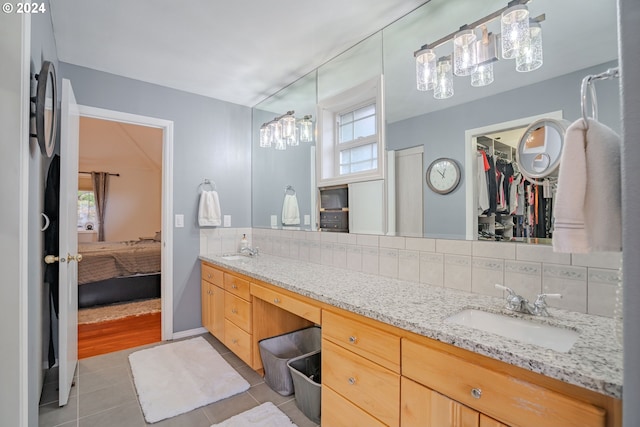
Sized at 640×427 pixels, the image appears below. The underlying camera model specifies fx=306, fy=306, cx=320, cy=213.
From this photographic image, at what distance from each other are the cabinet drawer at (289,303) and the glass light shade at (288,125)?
4.76ft

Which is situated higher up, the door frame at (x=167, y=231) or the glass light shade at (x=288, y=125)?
the glass light shade at (x=288, y=125)

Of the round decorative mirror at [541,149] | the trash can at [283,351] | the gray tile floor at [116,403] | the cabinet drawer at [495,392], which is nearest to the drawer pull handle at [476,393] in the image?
the cabinet drawer at [495,392]

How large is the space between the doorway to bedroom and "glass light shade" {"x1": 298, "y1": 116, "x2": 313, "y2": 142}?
1362 millimetres

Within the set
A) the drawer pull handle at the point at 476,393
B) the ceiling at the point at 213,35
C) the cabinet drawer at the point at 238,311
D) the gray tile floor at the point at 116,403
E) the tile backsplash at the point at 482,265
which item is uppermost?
the ceiling at the point at 213,35

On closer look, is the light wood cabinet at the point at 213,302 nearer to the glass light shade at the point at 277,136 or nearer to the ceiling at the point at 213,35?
the glass light shade at the point at 277,136

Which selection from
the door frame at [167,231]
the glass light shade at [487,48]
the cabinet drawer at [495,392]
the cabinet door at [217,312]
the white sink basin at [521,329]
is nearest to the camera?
the cabinet drawer at [495,392]

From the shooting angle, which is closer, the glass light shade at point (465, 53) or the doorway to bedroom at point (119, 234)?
the glass light shade at point (465, 53)

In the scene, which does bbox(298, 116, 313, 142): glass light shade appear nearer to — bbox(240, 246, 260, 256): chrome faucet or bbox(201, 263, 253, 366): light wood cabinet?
bbox(240, 246, 260, 256): chrome faucet

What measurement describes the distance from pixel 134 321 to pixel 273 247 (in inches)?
73.0

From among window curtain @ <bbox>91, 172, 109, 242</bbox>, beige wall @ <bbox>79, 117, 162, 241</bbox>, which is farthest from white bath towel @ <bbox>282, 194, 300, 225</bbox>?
window curtain @ <bbox>91, 172, 109, 242</bbox>

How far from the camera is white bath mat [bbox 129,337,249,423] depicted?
198cm

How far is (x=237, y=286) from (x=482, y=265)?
175cm

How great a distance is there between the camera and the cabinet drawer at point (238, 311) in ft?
7.54

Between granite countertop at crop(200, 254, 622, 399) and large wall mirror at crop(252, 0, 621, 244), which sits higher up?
large wall mirror at crop(252, 0, 621, 244)
